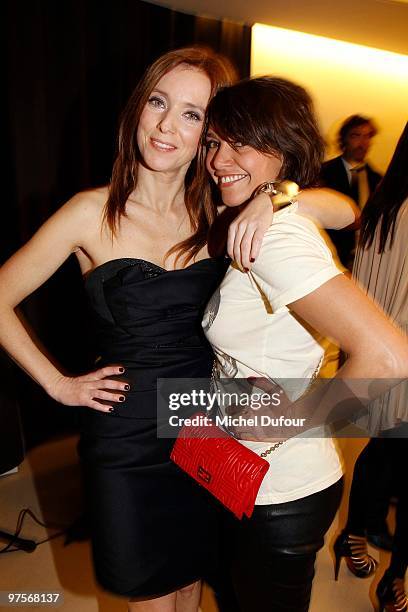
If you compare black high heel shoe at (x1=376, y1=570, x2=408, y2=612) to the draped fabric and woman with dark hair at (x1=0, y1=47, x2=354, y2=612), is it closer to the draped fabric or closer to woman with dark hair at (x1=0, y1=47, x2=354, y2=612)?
woman with dark hair at (x1=0, y1=47, x2=354, y2=612)

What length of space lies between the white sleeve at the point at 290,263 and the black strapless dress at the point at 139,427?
1.39 ft

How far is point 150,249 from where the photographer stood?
4.53ft

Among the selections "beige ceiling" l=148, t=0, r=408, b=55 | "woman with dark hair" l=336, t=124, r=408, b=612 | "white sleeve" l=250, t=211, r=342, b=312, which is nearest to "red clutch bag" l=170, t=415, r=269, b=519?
"white sleeve" l=250, t=211, r=342, b=312

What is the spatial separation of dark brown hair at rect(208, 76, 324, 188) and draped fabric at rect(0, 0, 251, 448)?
2062mm

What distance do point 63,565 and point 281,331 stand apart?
176 cm

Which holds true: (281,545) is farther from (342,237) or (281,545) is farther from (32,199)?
(342,237)

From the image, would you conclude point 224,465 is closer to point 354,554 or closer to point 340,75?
point 354,554

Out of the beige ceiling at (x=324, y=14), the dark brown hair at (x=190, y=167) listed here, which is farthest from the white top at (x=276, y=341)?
the beige ceiling at (x=324, y=14)

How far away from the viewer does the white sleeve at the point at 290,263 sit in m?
0.83

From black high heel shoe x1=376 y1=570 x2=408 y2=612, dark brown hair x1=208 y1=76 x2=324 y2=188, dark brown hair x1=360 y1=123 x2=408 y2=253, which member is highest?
dark brown hair x1=208 y1=76 x2=324 y2=188

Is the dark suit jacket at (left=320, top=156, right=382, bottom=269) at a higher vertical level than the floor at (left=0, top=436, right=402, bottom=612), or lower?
higher

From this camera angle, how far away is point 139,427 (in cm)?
133

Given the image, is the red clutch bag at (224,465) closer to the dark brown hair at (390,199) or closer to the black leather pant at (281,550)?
the black leather pant at (281,550)

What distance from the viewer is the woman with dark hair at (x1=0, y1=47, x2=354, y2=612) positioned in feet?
4.30
